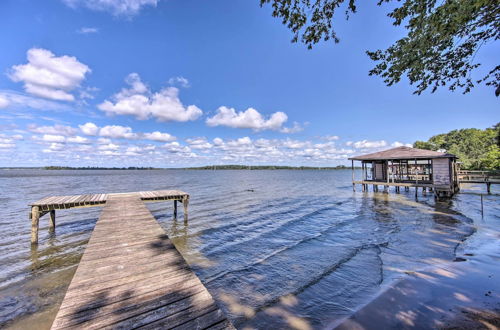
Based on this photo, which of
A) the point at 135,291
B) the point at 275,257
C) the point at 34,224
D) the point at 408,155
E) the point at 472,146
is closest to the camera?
the point at 135,291

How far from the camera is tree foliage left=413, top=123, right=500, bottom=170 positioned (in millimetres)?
38147

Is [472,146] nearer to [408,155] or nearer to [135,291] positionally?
[408,155]

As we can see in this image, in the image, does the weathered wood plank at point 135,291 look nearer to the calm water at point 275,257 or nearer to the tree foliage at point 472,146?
the calm water at point 275,257

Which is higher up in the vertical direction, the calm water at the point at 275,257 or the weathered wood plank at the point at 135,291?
the weathered wood plank at the point at 135,291

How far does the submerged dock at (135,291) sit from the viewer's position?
7.39 ft

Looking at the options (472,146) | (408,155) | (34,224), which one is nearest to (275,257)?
(34,224)

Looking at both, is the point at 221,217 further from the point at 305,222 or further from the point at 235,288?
the point at 235,288

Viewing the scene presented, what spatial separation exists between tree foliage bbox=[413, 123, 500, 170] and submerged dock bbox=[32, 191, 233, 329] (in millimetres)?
47592

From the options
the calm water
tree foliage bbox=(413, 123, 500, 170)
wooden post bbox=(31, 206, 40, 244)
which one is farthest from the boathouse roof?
wooden post bbox=(31, 206, 40, 244)

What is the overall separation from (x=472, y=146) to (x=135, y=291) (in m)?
69.2

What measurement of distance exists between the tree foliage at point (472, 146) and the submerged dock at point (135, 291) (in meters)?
47.6

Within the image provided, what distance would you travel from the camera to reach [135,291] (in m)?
2.85

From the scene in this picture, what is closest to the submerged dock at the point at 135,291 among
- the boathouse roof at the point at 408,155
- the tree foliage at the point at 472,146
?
the boathouse roof at the point at 408,155

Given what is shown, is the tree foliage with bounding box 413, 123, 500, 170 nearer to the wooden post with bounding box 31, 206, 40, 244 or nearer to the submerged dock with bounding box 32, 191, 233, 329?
the submerged dock with bounding box 32, 191, 233, 329
